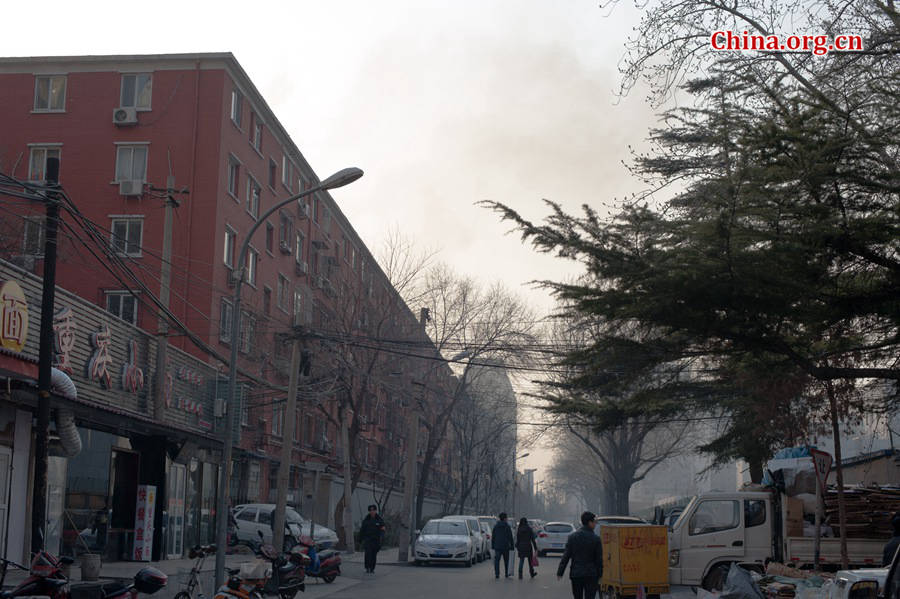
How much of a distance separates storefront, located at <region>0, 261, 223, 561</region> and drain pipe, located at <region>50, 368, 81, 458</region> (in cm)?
15

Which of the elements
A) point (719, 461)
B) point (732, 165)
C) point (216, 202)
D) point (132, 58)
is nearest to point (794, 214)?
point (732, 165)

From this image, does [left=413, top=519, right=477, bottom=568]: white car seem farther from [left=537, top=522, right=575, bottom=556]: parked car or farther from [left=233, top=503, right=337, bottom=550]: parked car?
[left=537, top=522, right=575, bottom=556]: parked car

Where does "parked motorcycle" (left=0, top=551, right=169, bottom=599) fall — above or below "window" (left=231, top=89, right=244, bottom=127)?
below

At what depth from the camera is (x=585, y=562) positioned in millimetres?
14133

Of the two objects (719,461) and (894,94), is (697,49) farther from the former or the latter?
(719,461)

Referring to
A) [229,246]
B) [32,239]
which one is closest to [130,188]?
[229,246]

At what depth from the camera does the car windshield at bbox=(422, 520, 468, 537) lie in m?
32.6

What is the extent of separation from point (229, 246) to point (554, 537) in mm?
18605

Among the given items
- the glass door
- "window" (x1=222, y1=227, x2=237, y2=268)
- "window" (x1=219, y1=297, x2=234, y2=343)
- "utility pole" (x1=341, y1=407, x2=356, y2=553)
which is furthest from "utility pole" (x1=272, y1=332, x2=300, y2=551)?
"window" (x1=222, y1=227, x2=237, y2=268)

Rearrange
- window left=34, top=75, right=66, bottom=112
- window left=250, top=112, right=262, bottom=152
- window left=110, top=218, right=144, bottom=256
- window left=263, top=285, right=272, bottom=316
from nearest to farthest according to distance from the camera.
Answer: window left=110, top=218, right=144, bottom=256
window left=34, top=75, right=66, bottom=112
window left=250, top=112, right=262, bottom=152
window left=263, top=285, right=272, bottom=316

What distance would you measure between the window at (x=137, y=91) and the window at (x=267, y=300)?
383 inches

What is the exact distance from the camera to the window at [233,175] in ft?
127

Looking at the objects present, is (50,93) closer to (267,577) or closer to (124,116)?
(124,116)

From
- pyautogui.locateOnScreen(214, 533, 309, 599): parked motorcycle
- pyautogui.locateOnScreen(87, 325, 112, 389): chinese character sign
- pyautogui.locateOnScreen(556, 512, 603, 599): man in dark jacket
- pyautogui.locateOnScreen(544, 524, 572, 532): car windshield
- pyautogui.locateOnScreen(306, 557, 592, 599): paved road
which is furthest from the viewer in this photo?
pyautogui.locateOnScreen(544, 524, 572, 532): car windshield
